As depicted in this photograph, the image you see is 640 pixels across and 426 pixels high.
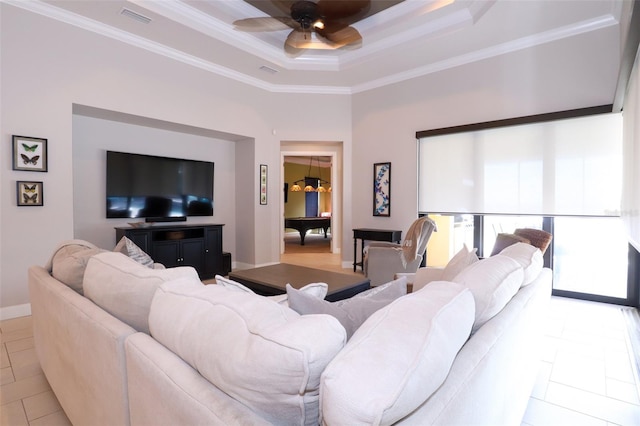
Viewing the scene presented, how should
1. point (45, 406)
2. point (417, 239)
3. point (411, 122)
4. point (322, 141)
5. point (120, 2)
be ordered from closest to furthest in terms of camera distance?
point (45, 406), point (120, 2), point (417, 239), point (411, 122), point (322, 141)

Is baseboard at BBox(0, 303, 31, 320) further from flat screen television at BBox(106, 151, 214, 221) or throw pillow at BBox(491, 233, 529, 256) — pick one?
throw pillow at BBox(491, 233, 529, 256)

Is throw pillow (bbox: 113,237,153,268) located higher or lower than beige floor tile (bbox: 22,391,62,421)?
higher

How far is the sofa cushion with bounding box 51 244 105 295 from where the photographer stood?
5.58 feet

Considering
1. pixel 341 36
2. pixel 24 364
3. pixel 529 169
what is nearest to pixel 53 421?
pixel 24 364

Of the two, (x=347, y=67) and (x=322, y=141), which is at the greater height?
(x=347, y=67)

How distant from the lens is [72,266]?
1.72 meters

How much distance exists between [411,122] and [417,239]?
2.25 m

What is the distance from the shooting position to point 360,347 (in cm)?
70

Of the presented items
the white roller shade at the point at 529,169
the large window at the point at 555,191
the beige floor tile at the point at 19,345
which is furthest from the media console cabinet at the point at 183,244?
the large window at the point at 555,191

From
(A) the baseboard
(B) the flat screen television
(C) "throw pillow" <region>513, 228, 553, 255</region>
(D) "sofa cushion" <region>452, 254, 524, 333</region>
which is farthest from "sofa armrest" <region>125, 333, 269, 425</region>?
(B) the flat screen television

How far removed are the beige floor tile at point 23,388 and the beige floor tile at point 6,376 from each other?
56mm

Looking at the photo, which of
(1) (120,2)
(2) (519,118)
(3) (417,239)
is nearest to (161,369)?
(3) (417,239)

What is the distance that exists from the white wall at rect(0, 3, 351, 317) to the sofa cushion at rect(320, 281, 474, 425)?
13.8ft

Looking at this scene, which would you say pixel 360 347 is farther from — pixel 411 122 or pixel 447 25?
pixel 411 122
